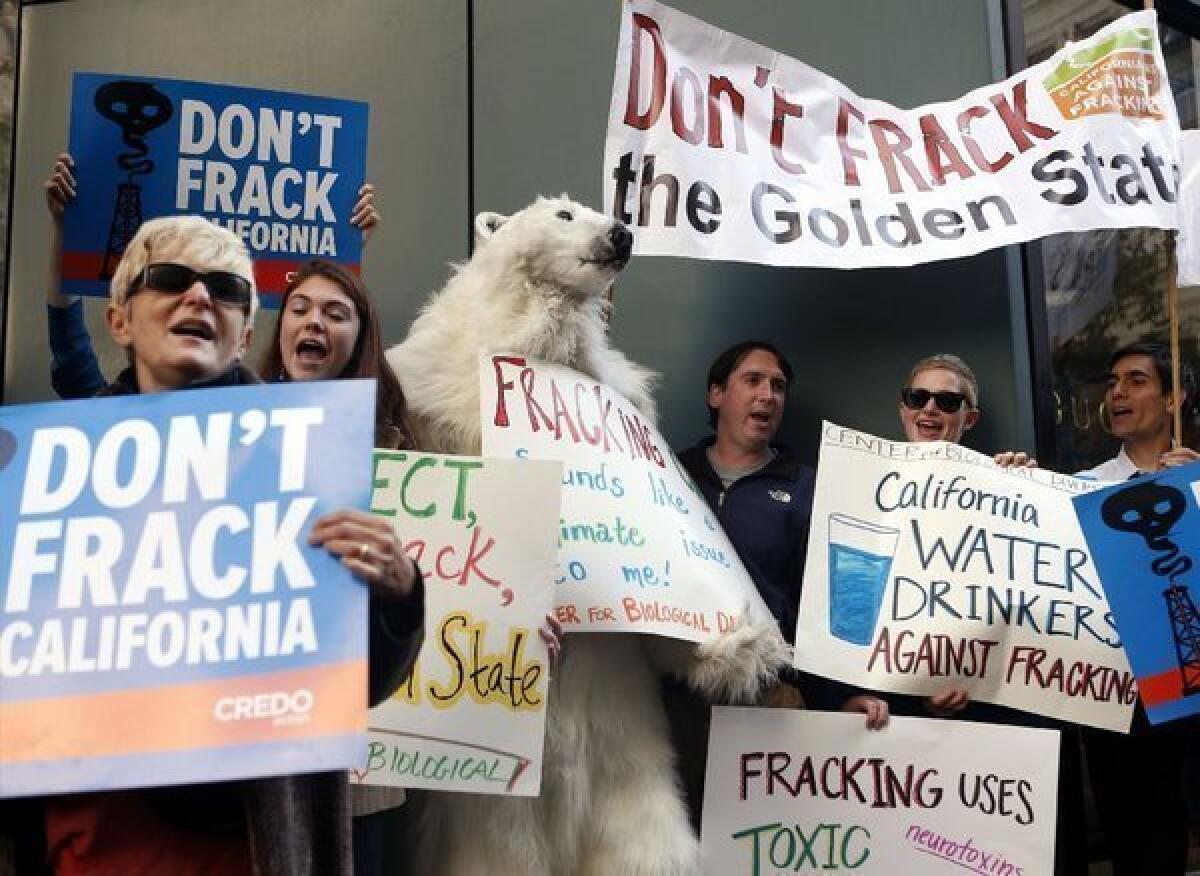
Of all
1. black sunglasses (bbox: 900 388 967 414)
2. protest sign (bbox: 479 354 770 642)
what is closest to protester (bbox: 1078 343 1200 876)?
black sunglasses (bbox: 900 388 967 414)

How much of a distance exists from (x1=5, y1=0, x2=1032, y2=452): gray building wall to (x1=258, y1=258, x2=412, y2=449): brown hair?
1697 millimetres

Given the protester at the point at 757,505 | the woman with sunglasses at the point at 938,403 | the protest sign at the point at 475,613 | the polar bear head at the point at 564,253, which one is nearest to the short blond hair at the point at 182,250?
the protest sign at the point at 475,613

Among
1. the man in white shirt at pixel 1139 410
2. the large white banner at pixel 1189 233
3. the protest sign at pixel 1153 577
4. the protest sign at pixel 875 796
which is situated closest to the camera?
the protest sign at pixel 1153 577

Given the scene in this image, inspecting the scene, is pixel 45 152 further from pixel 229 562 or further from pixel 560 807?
pixel 229 562

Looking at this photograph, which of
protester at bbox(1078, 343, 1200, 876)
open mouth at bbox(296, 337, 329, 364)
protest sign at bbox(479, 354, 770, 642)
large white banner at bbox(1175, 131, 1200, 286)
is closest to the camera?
open mouth at bbox(296, 337, 329, 364)

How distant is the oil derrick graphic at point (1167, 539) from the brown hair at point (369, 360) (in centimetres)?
186

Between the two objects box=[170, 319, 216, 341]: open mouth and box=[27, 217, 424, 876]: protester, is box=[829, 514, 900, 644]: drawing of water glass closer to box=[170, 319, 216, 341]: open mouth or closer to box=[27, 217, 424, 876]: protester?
box=[27, 217, 424, 876]: protester

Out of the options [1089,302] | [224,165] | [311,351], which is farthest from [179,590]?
[1089,302]

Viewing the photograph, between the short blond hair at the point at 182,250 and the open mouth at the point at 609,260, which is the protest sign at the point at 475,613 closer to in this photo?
the open mouth at the point at 609,260

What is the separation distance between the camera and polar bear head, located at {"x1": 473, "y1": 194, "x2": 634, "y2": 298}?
4.15 meters

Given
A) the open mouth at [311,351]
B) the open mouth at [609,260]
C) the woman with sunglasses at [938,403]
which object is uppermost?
the open mouth at [609,260]

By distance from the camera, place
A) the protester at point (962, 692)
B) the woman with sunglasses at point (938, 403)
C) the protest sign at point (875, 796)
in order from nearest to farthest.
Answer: the protest sign at point (875, 796)
the protester at point (962, 692)
the woman with sunglasses at point (938, 403)

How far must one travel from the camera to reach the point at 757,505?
4.62 meters

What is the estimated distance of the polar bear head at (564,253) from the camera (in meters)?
4.15
